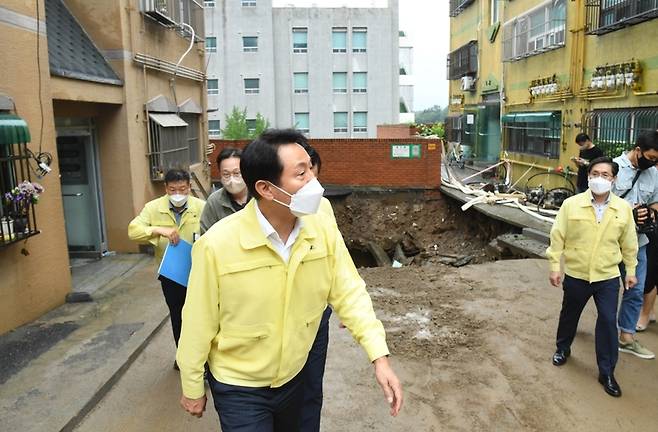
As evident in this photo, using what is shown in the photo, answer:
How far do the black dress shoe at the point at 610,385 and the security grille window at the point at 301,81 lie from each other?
31932mm

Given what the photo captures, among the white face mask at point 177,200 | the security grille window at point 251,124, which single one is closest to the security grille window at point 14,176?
the white face mask at point 177,200

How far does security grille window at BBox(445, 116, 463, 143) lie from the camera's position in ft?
78.7

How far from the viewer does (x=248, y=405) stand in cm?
226

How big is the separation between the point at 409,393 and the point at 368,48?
32.3 meters

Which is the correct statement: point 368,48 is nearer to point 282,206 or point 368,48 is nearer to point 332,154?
point 332,154

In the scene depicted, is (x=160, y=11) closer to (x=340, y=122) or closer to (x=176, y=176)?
(x=176, y=176)

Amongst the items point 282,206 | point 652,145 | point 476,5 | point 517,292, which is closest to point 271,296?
point 282,206

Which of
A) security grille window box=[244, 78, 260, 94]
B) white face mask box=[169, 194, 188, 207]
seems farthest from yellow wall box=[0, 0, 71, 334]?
security grille window box=[244, 78, 260, 94]

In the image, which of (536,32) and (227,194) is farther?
(536,32)

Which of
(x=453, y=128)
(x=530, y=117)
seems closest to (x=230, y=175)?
(x=530, y=117)

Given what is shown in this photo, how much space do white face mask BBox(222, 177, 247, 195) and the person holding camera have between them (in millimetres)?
3062

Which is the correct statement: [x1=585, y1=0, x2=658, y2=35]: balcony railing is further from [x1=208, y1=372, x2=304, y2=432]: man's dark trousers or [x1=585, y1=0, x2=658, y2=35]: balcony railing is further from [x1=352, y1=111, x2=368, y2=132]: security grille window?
[x1=352, y1=111, x2=368, y2=132]: security grille window

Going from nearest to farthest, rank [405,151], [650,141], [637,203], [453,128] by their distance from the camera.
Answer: [650,141] → [637,203] → [405,151] → [453,128]

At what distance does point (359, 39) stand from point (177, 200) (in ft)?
105
